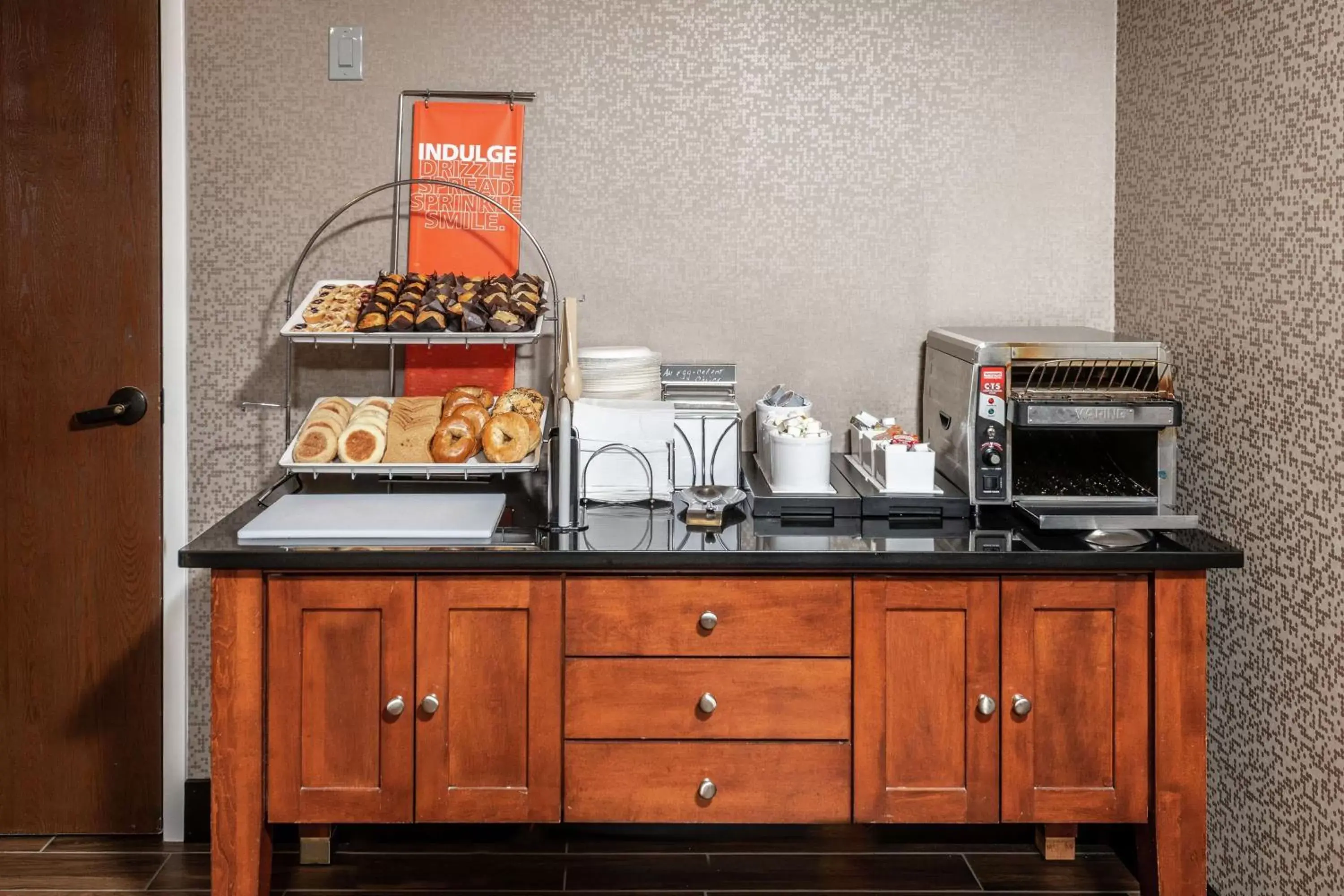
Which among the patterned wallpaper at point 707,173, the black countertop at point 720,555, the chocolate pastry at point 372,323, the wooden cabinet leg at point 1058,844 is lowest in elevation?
the wooden cabinet leg at point 1058,844

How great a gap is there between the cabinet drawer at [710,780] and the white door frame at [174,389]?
118 cm

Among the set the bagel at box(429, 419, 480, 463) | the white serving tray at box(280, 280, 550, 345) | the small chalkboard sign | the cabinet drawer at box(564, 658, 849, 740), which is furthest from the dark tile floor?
the white serving tray at box(280, 280, 550, 345)

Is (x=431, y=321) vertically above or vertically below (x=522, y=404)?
above

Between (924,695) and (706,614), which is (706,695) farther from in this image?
(924,695)

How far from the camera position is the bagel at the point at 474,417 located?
2.47 meters

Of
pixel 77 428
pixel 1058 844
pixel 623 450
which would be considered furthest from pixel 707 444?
pixel 77 428

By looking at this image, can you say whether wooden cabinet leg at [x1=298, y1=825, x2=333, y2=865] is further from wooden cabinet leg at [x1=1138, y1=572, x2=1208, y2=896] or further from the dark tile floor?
wooden cabinet leg at [x1=1138, y1=572, x2=1208, y2=896]

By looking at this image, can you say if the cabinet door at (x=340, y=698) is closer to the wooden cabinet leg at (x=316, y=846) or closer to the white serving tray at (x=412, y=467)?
the white serving tray at (x=412, y=467)

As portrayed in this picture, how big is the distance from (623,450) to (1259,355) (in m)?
1.23

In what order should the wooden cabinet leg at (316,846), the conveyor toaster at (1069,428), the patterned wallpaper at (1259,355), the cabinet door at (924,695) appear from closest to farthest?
the patterned wallpaper at (1259,355) → the cabinet door at (924,695) → the conveyor toaster at (1069,428) → the wooden cabinet leg at (316,846)

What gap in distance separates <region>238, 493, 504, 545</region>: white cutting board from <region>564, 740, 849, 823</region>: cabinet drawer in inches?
18.3

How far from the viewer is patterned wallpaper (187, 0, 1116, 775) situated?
2.77 meters

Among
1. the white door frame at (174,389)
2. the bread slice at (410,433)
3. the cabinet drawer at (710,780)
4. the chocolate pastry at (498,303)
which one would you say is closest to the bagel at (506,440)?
the bread slice at (410,433)

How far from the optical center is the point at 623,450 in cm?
246
